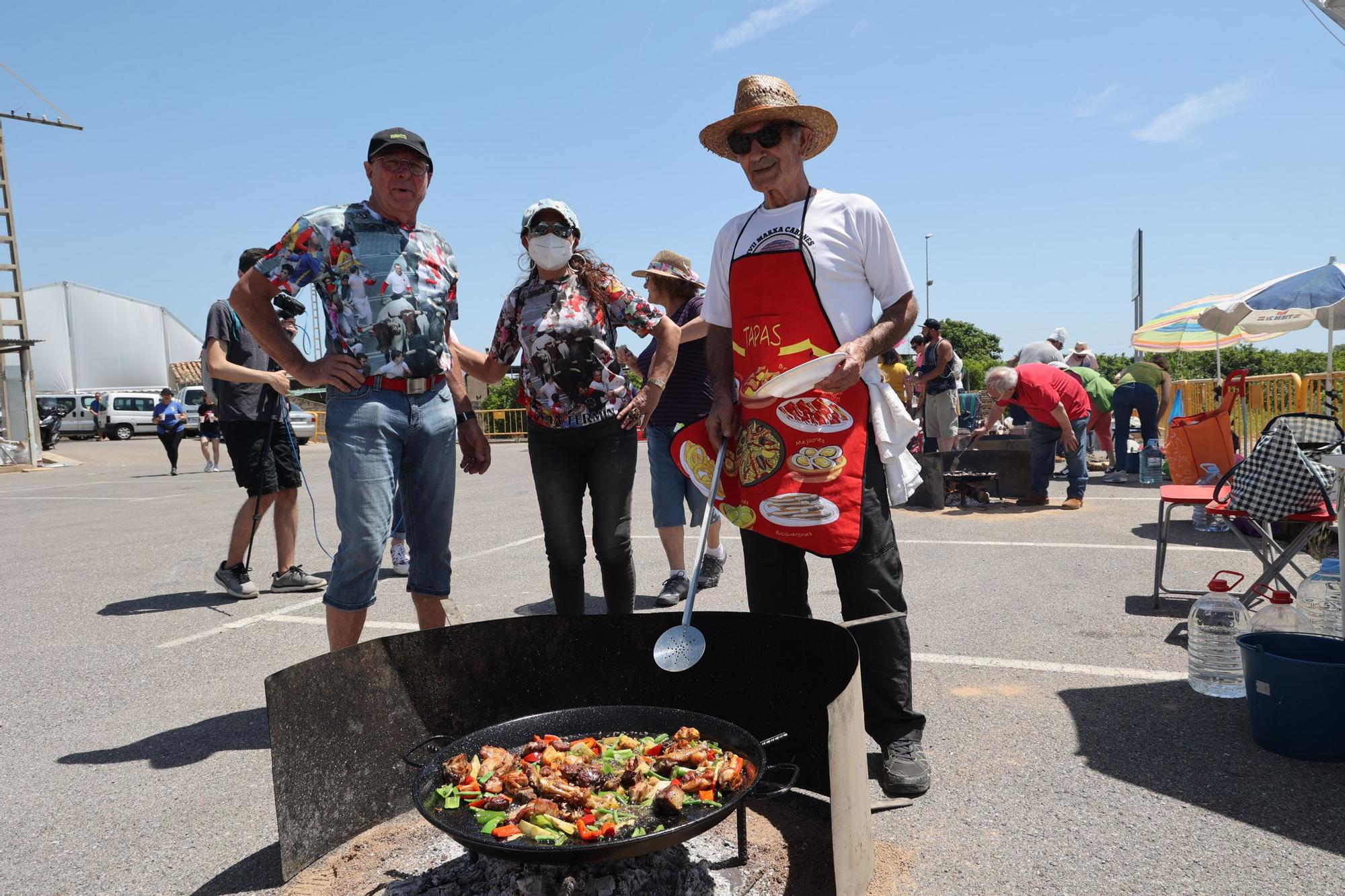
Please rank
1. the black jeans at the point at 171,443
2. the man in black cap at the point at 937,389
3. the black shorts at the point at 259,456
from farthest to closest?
the black jeans at the point at 171,443, the man in black cap at the point at 937,389, the black shorts at the point at 259,456

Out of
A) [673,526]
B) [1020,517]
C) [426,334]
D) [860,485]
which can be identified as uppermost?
[426,334]

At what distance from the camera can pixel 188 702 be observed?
12.5 feet

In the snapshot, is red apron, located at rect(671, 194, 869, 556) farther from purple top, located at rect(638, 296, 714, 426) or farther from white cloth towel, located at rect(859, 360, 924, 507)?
purple top, located at rect(638, 296, 714, 426)

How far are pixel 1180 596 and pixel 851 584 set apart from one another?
338 cm

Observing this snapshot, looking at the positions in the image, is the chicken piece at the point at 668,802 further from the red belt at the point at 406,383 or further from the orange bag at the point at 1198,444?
the orange bag at the point at 1198,444

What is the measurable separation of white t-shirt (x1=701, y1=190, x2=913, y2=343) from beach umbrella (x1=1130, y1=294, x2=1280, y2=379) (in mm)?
10863

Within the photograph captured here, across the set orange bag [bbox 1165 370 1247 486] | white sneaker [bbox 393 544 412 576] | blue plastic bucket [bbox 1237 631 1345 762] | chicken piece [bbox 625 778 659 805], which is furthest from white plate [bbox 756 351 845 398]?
orange bag [bbox 1165 370 1247 486]

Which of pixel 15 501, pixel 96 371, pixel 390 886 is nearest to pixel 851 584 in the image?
pixel 390 886

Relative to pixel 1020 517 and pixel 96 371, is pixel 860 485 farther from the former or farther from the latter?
pixel 96 371

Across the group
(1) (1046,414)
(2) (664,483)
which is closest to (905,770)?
(2) (664,483)

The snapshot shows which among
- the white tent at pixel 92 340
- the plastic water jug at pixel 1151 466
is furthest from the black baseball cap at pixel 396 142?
the white tent at pixel 92 340

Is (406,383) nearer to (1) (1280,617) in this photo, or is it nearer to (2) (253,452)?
(2) (253,452)

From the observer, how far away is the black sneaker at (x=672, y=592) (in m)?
5.31

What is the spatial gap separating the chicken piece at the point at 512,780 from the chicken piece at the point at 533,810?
0.07 metres
